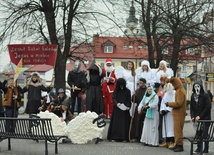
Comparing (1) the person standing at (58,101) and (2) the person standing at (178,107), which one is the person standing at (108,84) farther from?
(2) the person standing at (178,107)

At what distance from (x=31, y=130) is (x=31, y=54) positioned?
216 inches

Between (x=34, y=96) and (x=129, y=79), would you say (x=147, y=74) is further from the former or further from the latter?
(x=34, y=96)

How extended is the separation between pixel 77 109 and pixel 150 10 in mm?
11838

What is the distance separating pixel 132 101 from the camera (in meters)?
12.9

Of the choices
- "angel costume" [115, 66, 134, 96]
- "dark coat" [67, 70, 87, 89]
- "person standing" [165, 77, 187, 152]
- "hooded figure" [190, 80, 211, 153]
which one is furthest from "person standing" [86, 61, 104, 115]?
"hooded figure" [190, 80, 211, 153]

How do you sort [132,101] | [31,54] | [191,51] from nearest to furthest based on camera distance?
[132,101] < [31,54] < [191,51]

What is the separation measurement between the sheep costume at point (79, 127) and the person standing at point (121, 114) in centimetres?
60

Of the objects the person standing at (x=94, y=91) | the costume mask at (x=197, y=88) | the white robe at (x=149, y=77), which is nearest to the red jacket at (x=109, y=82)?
the person standing at (x=94, y=91)

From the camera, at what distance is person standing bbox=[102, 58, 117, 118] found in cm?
1446

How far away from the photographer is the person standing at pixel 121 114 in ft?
42.0

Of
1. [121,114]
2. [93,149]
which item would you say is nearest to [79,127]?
[93,149]

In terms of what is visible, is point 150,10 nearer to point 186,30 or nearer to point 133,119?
point 186,30

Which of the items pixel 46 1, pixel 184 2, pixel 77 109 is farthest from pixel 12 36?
pixel 184 2

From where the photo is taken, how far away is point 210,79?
37.0 meters
